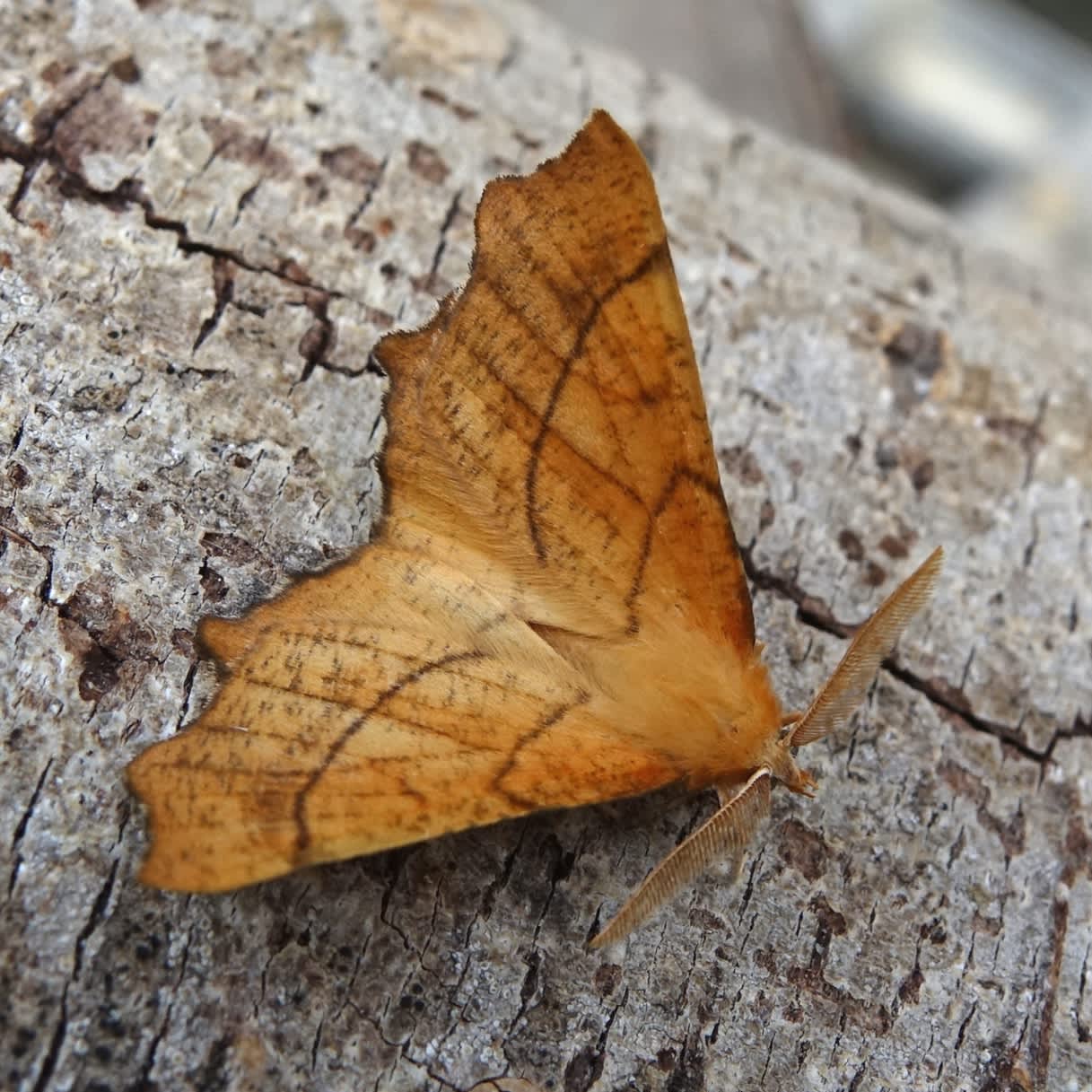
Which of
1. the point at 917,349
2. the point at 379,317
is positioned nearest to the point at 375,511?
the point at 379,317

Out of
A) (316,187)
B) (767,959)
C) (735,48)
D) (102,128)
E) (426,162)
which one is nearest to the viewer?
(767,959)

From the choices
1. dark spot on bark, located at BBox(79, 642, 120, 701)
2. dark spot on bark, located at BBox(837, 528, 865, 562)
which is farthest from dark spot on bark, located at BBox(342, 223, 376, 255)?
dark spot on bark, located at BBox(837, 528, 865, 562)

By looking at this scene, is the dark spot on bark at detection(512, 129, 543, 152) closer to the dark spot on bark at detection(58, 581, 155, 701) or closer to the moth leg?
the dark spot on bark at detection(58, 581, 155, 701)

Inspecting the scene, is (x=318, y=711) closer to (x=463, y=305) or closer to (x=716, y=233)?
(x=463, y=305)

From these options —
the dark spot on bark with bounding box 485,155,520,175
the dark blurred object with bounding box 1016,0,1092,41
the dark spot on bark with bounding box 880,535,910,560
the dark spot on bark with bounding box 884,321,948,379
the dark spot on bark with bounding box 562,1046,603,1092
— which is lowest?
the dark spot on bark with bounding box 562,1046,603,1092

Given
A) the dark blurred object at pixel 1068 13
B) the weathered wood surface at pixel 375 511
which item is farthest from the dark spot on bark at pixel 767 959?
the dark blurred object at pixel 1068 13

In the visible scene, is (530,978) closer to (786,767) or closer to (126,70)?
(786,767)
